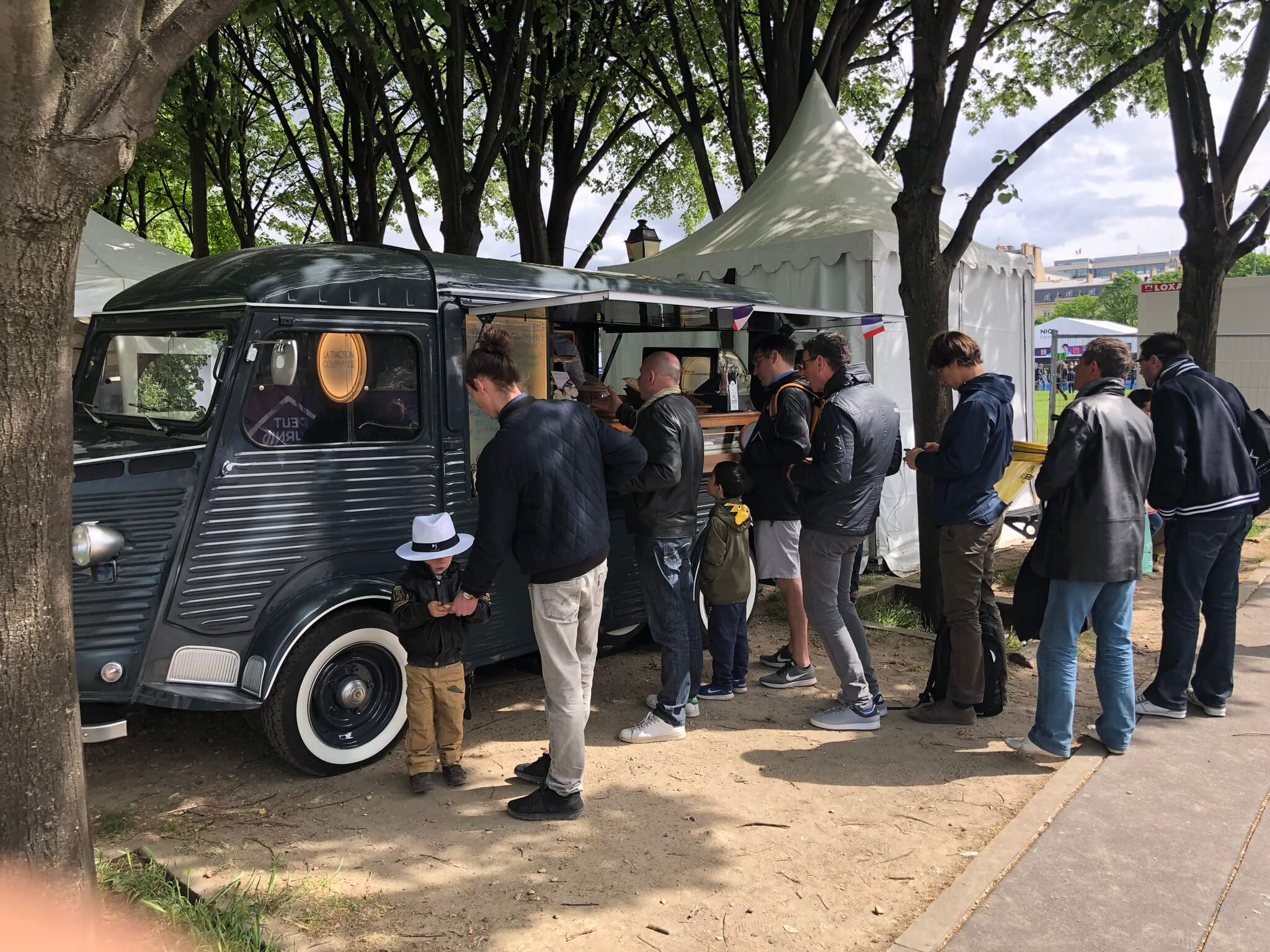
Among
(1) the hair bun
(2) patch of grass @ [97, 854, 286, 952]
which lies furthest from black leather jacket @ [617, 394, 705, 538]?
(2) patch of grass @ [97, 854, 286, 952]

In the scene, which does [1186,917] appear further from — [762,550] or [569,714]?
[762,550]

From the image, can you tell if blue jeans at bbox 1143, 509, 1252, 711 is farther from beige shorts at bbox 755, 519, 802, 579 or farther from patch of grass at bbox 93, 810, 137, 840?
patch of grass at bbox 93, 810, 137, 840

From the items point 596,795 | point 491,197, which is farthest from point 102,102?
point 491,197

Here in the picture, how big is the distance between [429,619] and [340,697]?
0.71 m

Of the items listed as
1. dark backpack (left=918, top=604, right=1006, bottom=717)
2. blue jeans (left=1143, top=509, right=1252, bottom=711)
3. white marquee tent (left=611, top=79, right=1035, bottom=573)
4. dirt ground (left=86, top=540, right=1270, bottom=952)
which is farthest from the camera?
white marquee tent (left=611, top=79, right=1035, bottom=573)

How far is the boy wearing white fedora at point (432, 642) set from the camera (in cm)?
399

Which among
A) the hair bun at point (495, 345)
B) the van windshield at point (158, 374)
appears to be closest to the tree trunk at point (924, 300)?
the hair bun at point (495, 345)

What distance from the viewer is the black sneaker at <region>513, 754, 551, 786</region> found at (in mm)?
4227

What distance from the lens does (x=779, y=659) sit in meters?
5.93

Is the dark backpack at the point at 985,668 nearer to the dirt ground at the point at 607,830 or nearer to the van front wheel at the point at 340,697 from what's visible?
the dirt ground at the point at 607,830

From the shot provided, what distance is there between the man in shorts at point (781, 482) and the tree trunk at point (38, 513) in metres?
3.55

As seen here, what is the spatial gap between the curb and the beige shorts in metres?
1.77

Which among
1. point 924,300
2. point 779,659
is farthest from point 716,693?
point 924,300

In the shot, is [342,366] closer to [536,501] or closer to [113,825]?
[536,501]
